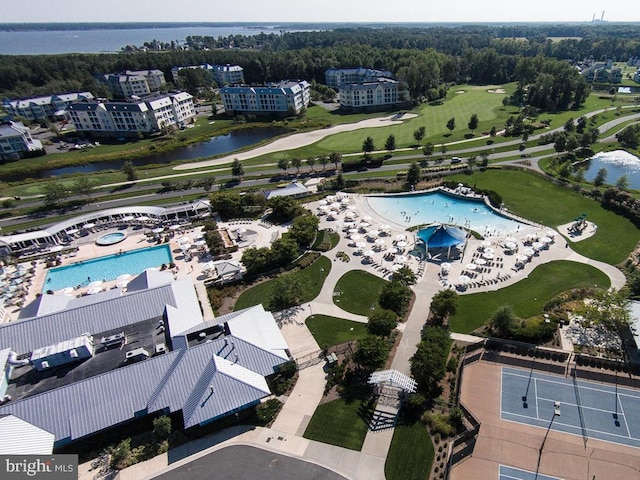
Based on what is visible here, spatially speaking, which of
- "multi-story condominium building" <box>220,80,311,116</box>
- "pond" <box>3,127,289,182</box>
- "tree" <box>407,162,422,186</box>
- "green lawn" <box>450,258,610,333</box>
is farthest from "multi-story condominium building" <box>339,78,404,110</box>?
"green lawn" <box>450,258,610,333</box>

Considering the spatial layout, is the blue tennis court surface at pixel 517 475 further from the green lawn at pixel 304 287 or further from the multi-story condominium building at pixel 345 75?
the multi-story condominium building at pixel 345 75

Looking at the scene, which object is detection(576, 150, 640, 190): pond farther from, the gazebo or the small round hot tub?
the small round hot tub

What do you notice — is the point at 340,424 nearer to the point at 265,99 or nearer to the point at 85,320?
the point at 85,320

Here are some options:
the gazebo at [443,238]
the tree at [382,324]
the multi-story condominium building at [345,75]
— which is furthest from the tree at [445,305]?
the multi-story condominium building at [345,75]

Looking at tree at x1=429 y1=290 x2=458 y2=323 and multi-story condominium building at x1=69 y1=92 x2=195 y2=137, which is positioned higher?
multi-story condominium building at x1=69 y1=92 x2=195 y2=137

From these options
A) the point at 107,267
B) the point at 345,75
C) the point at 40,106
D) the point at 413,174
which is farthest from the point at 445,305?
the point at 40,106

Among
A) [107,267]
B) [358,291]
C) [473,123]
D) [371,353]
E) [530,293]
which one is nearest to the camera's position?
[371,353]
